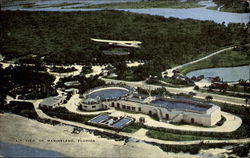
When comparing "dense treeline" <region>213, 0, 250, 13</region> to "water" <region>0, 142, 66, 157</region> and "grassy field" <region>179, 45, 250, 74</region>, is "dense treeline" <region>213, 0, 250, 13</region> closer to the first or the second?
"grassy field" <region>179, 45, 250, 74</region>

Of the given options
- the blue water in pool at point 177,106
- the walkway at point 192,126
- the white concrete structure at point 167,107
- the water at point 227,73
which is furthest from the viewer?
the water at point 227,73

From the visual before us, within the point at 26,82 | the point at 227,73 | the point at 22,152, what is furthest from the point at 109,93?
the point at 227,73

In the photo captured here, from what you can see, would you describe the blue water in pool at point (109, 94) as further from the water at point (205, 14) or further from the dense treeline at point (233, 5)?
the dense treeline at point (233, 5)

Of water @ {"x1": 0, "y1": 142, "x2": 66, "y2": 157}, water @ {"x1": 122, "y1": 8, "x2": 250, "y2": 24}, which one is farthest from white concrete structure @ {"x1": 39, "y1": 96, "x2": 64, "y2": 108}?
water @ {"x1": 122, "y1": 8, "x2": 250, "y2": 24}

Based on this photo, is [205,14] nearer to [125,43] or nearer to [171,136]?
[125,43]

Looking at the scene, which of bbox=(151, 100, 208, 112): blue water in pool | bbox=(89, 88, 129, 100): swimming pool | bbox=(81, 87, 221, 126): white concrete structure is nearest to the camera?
bbox=(81, 87, 221, 126): white concrete structure

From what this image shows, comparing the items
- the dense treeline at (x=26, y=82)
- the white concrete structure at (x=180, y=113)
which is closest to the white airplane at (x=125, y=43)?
the dense treeline at (x=26, y=82)

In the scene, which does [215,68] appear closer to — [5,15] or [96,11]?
[96,11]
